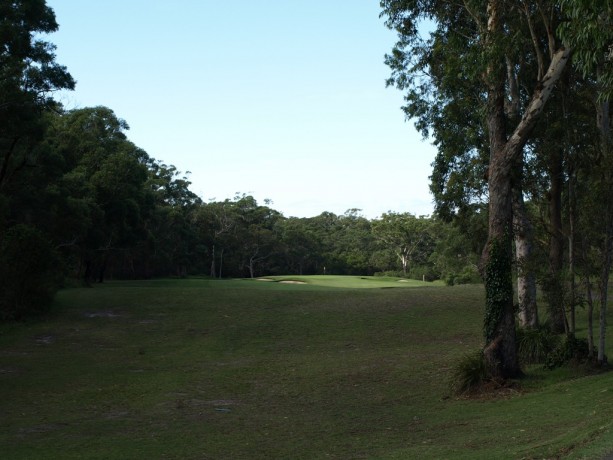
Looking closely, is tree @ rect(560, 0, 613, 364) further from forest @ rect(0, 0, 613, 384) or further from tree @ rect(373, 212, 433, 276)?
tree @ rect(373, 212, 433, 276)

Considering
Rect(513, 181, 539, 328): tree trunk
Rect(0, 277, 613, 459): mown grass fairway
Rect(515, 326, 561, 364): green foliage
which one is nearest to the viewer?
Rect(0, 277, 613, 459): mown grass fairway

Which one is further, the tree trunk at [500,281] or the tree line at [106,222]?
the tree line at [106,222]

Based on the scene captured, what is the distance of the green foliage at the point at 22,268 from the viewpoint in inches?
1034

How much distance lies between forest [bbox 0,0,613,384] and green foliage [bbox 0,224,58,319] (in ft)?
0.17

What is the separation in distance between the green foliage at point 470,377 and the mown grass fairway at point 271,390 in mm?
487

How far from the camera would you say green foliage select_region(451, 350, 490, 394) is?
605 inches

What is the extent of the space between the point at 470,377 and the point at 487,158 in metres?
9.18

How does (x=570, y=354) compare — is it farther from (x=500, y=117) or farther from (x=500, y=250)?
(x=500, y=117)

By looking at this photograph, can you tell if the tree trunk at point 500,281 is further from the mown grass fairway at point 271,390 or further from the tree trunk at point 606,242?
the tree trunk at point 606,242

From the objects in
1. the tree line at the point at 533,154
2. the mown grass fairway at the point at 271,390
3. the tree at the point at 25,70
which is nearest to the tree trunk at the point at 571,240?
the tree line at the point at 533,154

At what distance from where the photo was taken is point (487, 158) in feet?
73.7

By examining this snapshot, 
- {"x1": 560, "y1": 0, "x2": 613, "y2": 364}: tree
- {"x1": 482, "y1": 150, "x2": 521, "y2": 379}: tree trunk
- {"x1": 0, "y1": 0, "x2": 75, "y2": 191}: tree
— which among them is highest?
{"x1": 0, "y1": 0, "x2": 75, "y2": 191}: tree

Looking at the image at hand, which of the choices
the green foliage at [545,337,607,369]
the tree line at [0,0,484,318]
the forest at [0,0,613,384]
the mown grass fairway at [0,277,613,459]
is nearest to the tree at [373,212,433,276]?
the tree line at [0,0,484,318]

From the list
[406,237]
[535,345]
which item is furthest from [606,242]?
[406,237]
